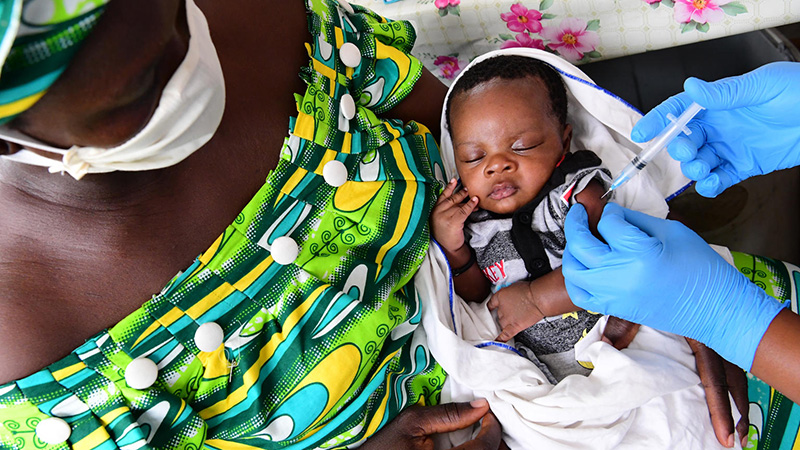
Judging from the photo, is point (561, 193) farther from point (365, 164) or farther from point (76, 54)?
point (76, 54)

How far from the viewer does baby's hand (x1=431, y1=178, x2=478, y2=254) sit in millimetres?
1488

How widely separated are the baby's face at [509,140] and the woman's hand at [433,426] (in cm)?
56

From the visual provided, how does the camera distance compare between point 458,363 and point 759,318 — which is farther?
point 458,363

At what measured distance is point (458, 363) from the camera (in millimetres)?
1406

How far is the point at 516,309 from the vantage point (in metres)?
1.49

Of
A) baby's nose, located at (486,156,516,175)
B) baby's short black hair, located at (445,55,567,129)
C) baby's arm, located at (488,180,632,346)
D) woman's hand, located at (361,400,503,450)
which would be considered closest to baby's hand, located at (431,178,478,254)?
baby's nose, located at (486,156,516,175)

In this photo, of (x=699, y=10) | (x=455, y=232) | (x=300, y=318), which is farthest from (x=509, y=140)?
(x=300, y=318)

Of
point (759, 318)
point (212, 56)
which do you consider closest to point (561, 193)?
point (759, 318)

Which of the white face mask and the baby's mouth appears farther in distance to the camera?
the baby's mouth

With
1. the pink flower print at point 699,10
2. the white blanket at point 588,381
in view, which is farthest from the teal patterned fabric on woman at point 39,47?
the pink flower print at point 699,10

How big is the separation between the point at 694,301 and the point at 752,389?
1.38 ft

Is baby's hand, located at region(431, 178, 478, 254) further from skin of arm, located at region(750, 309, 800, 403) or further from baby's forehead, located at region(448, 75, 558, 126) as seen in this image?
skin of arm, located at region(750, 309, 800, 403)

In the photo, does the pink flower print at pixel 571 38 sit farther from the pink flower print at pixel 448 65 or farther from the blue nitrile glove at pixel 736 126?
the blue nitrile glove at pixel 736 126

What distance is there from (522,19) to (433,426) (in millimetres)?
1213
